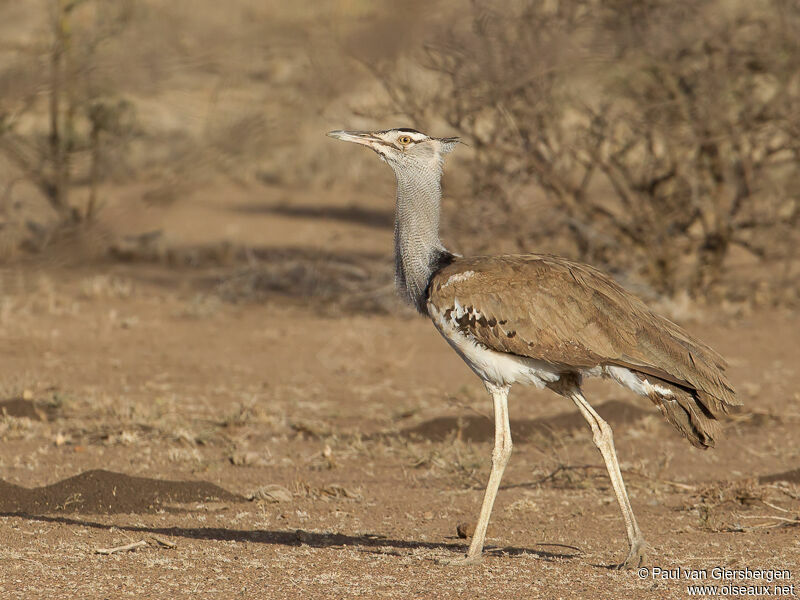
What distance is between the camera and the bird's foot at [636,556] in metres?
4.09

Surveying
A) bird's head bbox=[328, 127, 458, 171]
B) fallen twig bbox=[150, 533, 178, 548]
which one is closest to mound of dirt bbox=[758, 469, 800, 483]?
bird's head bbox=[328, 127, 458, 171]

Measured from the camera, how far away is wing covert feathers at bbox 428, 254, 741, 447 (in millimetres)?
4121

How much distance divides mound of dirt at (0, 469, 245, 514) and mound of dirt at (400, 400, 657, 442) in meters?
1.92

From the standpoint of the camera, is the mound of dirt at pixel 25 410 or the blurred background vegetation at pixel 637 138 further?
the blurred background vegetation at pixel 637 138

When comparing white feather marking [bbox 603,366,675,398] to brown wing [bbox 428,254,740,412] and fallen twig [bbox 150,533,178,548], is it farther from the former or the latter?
fallen twig [bbox 150,533,178,548]

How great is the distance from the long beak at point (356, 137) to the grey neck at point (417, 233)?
0.17 m

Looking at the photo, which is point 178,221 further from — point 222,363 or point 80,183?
point 80,183

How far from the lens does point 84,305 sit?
435 inches

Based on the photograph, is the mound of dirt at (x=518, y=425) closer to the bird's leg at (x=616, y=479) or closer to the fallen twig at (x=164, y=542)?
the bird's leg at (x=616, y=479)

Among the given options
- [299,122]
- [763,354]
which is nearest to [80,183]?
[299,122]

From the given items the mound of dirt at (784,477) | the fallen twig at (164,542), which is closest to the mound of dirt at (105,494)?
the fallen twig at (164,542)

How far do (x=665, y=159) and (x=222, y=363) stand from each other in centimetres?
521

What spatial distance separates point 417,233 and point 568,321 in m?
0.88

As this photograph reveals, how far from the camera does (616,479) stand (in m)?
4.33
